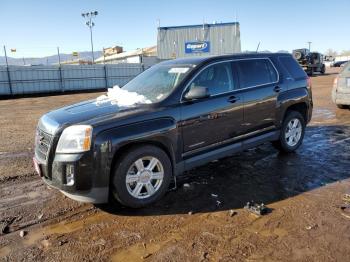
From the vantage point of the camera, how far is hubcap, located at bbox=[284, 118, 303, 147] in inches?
257

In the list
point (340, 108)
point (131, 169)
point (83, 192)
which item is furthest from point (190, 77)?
point (340, 108)

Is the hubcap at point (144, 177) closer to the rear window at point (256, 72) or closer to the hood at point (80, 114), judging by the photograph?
the hood at point (80, 114)

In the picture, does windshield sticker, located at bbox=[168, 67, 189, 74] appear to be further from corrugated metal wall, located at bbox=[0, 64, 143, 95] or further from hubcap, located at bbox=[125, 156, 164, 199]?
corrugated metal wall, located at bbox=[0, 64, 143, 95]

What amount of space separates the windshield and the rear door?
108 centimetres

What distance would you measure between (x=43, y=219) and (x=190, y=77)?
2606 millimetres

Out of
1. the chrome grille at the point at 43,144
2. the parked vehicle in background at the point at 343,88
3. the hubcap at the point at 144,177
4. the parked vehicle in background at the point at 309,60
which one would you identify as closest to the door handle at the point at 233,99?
the hubcap at the point at 144,177

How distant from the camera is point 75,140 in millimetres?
3953

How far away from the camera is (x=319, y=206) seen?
4316 millimetres

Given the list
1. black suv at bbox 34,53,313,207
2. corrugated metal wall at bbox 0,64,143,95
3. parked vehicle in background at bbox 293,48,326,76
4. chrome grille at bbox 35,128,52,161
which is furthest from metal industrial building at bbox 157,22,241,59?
chrome grille at bbox 35,128,52,161

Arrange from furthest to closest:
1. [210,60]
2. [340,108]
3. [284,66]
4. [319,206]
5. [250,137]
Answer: [340,108] → [284,66] → [250,137] → [210,60] → [319,206]

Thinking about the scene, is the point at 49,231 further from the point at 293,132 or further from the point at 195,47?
the point at 195,47

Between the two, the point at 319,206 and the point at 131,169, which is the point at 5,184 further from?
the point at 319,206

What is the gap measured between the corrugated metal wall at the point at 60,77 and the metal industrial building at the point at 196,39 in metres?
8.29

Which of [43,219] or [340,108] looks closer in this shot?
[43,219]
